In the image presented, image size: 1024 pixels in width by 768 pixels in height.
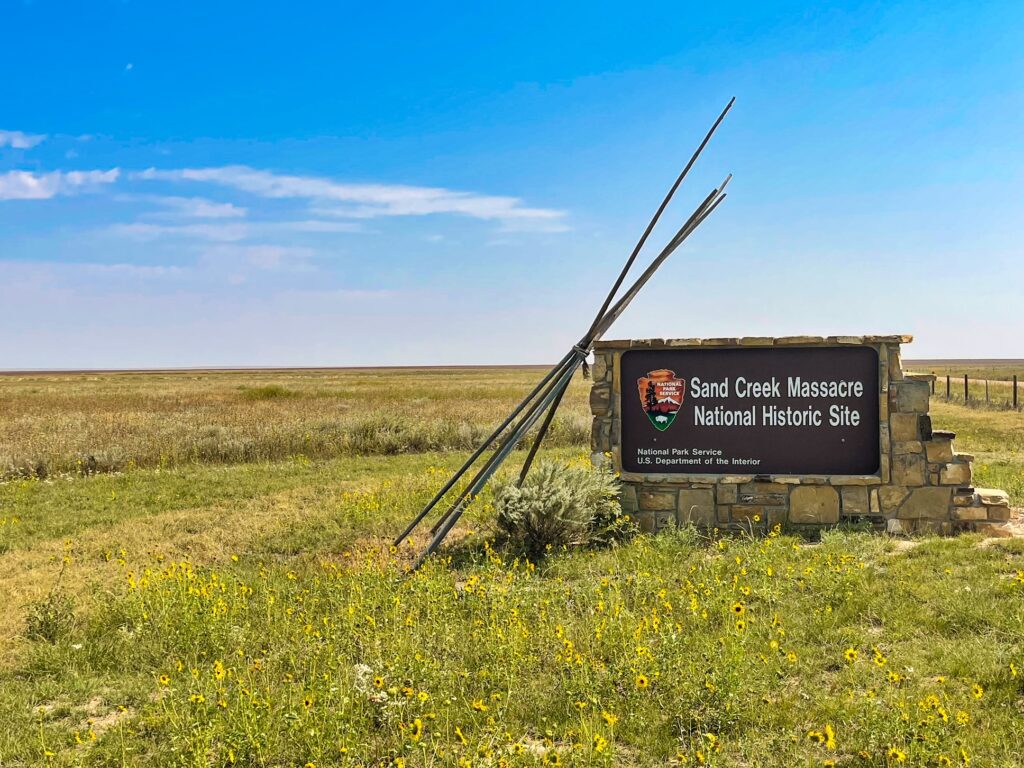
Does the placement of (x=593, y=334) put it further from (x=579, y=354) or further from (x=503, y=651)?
(x=503, y=651)

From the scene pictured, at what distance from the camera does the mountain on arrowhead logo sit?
30.2ft

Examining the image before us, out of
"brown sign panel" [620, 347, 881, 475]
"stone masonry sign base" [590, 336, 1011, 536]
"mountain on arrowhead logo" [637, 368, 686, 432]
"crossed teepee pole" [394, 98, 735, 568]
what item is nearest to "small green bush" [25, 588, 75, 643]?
"crossed teepee pole" [394, 98, 735, 568]

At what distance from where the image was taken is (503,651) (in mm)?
5336

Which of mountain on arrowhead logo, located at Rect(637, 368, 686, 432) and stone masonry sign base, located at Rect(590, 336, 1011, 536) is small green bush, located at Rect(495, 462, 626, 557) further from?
mountain on arrowhead logo, located at Rect(637, 368, 686, 432)

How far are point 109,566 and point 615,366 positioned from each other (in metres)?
6.09

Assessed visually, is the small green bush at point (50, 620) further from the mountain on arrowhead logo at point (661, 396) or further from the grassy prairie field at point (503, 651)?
the mountain on arrowhead logo at point (661, 396)

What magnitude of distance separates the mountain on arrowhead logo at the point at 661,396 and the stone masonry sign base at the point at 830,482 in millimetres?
12

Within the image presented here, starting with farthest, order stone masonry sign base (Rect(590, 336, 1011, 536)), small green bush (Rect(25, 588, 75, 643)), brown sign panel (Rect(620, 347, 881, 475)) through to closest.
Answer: brown sign panel (Rect(620, 347, 881, 475)), stone masonry sign base (Rect(590, 336, 1011, 536)), small green bush (Rect(25, 588, 75, 643))

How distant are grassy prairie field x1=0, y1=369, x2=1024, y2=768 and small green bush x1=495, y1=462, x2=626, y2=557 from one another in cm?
29

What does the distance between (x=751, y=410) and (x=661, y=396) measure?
1.03 metres

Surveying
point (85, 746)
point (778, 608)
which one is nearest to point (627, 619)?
point (778, 608)

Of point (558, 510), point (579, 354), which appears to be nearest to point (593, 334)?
point (579, 354)

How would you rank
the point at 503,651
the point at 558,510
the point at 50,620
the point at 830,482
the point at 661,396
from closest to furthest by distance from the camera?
the point at 503,651 < the point at 50,620 < the point at 558,510 < the point at 830,482 < the point at 661,396

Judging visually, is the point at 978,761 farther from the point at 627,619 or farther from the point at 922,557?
the point at 922,557
